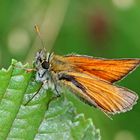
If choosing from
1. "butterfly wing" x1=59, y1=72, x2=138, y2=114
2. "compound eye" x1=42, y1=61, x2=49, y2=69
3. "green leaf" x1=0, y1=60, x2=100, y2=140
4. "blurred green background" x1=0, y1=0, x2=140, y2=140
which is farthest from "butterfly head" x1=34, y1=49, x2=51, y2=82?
"blurred green background" x1=0, y1=0, x2=140, y2=140

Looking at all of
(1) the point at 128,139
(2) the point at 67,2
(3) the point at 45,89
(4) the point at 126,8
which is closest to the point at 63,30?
(2) the point at 67,2

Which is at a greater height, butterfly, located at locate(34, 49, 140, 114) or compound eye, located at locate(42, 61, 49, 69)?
compound eye, located at locate(42, 61, 49, 69)

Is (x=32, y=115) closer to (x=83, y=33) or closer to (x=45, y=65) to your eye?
(x=45, y=65)

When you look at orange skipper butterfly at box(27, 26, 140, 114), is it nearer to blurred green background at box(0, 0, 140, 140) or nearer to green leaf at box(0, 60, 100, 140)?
green leaf at box(0, 60, 100, 140)

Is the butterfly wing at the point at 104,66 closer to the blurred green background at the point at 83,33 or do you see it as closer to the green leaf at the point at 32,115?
the green leaf at the point at 32,115

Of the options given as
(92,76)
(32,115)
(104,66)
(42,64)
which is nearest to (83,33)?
(104,66)

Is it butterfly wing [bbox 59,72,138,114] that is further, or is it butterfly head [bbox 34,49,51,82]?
butterfly wing [bbox 59,72,138,114]

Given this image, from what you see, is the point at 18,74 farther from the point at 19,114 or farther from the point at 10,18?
the point at 10,18
